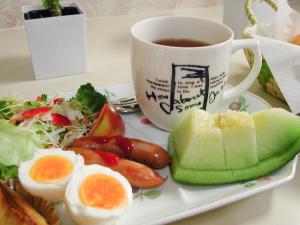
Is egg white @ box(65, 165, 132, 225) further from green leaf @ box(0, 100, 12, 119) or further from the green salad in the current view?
green leaf @ box(0, 100, 12, 119)

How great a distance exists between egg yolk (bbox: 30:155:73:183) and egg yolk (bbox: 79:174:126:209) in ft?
0.15

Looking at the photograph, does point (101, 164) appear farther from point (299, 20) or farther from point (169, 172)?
point (299, 20)

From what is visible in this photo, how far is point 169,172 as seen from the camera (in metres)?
0.69

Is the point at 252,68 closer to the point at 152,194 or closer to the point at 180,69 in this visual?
the point at 180,69

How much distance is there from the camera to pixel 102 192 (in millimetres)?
596

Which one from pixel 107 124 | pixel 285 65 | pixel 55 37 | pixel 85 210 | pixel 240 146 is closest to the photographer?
pixel 85 210

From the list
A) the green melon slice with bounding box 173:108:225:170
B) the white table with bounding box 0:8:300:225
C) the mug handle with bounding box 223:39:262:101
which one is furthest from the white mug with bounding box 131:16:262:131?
the white table with bounding box 0:8:300:225

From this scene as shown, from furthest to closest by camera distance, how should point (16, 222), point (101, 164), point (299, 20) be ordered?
point (299, 20) → point (101, 164) → point (16, 222)

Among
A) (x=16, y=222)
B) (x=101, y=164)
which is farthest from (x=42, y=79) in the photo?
(x=16, y=222)

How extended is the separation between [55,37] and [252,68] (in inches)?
20.5

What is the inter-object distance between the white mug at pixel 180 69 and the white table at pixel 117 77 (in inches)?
8.4

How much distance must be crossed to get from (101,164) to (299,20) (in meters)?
0.71

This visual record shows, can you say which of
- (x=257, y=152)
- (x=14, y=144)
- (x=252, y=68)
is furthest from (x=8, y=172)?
(x=252, y=68)

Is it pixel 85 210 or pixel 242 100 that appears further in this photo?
pixel 242 100
